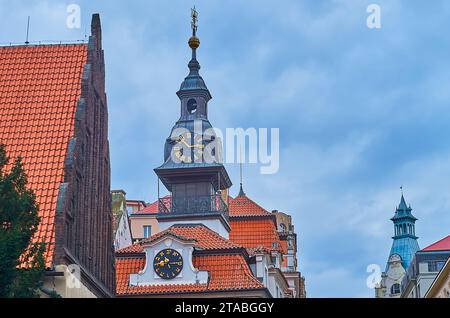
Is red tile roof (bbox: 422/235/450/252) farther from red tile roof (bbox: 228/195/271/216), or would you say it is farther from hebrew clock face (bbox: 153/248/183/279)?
hebrew clock face (bbox: 153/248/183/279)

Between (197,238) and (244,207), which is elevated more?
(244,207)

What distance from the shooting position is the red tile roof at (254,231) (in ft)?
229

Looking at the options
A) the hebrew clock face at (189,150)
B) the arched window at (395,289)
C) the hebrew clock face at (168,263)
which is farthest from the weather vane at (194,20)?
the arched window at (395,289)

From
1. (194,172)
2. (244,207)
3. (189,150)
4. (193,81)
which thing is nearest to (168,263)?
(194,172)

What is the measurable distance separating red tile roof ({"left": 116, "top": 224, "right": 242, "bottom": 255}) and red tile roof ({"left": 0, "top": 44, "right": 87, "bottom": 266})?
16.6 metres

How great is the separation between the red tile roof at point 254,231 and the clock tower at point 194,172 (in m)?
5.39

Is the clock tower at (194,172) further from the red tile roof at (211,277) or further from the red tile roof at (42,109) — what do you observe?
the red tile roof at (42,109)

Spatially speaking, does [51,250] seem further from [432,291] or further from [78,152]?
[432,291]

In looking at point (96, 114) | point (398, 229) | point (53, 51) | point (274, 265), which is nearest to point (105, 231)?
point (96, 114)

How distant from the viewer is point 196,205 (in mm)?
62688

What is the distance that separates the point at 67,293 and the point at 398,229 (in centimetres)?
16358

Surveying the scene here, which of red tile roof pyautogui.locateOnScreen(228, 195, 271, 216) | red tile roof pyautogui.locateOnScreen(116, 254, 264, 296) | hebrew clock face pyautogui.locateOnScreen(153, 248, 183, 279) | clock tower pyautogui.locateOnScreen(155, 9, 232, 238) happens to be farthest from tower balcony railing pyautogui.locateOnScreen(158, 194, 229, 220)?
hebrew clock face pyautogui.locateOnScreen(153, 248, 183, 279)

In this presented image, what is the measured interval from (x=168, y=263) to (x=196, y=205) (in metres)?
10.9

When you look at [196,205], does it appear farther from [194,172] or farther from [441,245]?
[441,245]
